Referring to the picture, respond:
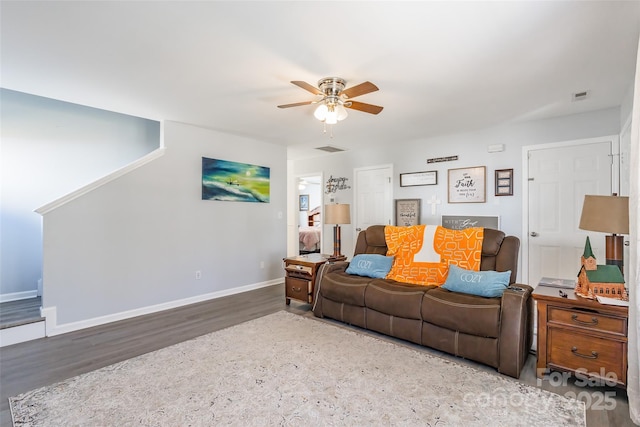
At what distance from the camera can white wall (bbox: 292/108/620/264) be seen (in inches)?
152

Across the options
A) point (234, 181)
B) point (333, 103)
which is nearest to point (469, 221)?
point (333, 103)

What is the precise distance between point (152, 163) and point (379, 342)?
11.2 feet

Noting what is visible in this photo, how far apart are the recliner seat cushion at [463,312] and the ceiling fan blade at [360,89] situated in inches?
72.0

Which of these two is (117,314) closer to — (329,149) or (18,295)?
(18,295)

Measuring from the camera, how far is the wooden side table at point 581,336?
2.01m

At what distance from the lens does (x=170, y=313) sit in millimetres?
3807

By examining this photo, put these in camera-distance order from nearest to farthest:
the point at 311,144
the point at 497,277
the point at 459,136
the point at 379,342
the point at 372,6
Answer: the point at 372,6 → the point at 497,277 → the point at 379,342 → the point at 459,136 → the point at 311,144

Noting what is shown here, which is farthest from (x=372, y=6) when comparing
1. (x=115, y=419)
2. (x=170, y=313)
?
(x=170, y=313)

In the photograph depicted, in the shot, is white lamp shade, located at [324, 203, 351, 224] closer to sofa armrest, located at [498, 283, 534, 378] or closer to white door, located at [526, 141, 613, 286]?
sofa armrest, located at [498, 283, 534, 378]

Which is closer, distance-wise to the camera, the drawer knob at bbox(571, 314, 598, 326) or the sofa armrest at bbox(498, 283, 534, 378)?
the drawer knob at bbox(571, 314, 598, 326)

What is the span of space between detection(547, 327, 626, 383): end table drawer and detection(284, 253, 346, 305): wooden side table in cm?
233

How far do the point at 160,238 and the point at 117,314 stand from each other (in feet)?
3.23

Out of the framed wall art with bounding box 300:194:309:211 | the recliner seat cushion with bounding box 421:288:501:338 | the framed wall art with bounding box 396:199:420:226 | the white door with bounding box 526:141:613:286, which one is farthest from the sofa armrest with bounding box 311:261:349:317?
the framed wall art with bounding box 300:194:309:211

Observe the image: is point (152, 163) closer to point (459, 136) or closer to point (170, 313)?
point (170, 313)
